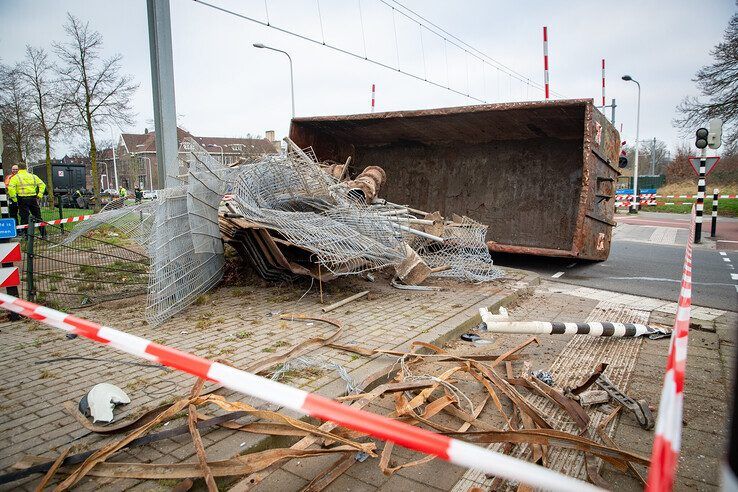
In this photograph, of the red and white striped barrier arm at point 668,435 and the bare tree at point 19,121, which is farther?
the bare tree at point 19,121

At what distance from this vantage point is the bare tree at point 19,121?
15.5 metres

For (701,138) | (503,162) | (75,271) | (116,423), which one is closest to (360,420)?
(116,423)

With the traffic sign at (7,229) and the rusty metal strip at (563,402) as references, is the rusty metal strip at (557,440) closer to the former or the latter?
the rusty metal strip at (563,402)

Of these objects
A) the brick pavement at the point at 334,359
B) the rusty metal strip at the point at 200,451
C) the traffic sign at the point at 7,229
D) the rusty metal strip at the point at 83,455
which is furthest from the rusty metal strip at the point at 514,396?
the traffic sign at the point at 7,229

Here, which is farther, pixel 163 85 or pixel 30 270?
pixel 163 85

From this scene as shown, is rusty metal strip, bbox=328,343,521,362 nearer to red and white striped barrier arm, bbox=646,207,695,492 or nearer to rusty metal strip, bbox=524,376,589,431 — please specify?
rusty metal strip, bbox=524,376,589,431

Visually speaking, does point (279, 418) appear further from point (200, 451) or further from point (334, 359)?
point (334, 359)

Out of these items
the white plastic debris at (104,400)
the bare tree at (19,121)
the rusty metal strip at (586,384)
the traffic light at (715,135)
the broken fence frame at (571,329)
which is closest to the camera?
the white plastic debris at (104,400)

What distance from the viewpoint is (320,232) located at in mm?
4996

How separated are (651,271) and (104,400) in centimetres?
808

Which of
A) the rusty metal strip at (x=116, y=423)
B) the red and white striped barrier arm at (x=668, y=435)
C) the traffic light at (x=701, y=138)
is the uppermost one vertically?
the traffic light at (x=701, y=138)

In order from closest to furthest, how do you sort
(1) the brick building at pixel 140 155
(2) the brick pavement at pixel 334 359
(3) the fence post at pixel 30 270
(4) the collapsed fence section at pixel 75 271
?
(2) the brick pavement at pixel 334 359, (3) the fence post at pixel 30 270, (4) the collapsed fence section at pixel 75 271, (1) the brick building at pixel 140 155

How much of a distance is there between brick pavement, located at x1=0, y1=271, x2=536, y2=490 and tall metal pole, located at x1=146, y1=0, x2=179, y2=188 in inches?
93.6

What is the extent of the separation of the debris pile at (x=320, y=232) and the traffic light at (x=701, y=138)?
832 cm
